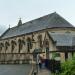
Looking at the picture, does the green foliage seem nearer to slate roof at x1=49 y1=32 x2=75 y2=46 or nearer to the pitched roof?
the pitched roof

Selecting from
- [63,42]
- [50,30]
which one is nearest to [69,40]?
[63,42]

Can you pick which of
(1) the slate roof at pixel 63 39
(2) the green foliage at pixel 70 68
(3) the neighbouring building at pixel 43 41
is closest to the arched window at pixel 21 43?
(3) the neighbouring building at pixel 43 41

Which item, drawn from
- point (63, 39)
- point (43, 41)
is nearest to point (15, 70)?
point (63, 39)

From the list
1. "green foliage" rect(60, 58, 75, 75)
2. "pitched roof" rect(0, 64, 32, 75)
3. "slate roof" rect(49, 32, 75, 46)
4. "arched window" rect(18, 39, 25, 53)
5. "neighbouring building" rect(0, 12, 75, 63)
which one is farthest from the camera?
"arched window" rect(18, 39, 25, 53)

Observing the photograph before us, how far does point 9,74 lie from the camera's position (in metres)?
31.4

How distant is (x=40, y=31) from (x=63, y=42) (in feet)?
48.8

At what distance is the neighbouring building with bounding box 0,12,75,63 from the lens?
44.3 meters

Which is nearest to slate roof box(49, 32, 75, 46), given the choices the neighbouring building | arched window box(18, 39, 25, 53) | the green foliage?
the neighbouring building

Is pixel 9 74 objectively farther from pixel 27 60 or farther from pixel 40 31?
pixel 40 31

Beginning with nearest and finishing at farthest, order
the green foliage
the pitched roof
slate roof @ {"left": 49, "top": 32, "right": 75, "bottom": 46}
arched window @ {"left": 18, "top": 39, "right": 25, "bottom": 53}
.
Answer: the green foliage, the pitched roof, slate roof @ {"left": 49, "top": 32, "right": 75, "bottom": 46}, arched window @ {"left": 18, "top": 39, "right": 25, "bottom": 53}

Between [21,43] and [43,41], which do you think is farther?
[21,43]

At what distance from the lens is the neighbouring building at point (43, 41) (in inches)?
1743

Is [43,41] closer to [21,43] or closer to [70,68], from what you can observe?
[21,43]

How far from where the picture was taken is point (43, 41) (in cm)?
5306
